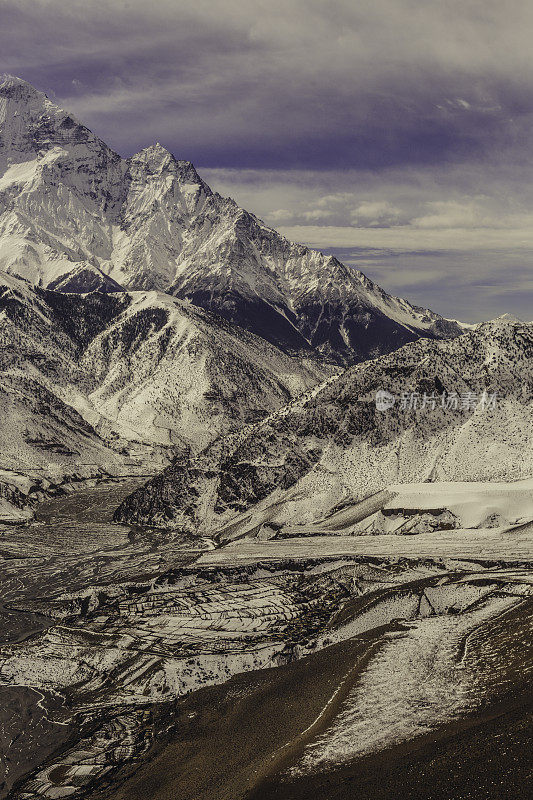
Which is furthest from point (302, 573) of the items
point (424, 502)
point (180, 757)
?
point (180, 757)
